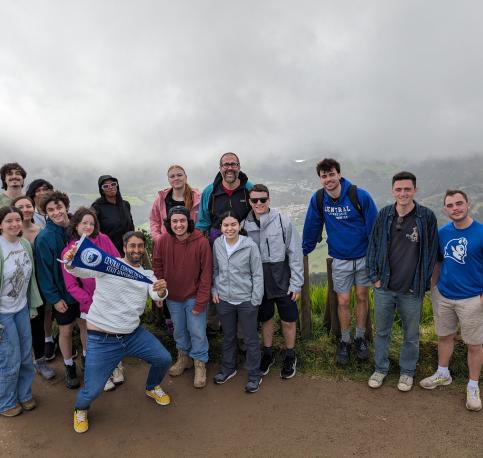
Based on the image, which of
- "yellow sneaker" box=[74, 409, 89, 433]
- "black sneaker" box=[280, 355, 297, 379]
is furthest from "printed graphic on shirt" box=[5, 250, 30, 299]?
"black sneaker" box=[280, 355, 297, 379]

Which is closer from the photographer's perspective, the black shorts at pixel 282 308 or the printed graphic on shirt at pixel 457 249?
the printed graphic on shirt at pixel 457 249

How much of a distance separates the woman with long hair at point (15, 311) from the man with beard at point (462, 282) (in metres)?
4.89

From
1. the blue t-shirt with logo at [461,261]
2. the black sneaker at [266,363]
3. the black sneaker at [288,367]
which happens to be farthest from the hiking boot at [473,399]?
the black sneaker at [266,363]

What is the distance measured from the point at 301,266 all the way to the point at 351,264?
0.76m

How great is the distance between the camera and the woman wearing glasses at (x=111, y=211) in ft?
17.1

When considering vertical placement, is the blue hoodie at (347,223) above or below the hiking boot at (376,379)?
above

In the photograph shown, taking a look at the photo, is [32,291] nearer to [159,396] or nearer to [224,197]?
[159,396]

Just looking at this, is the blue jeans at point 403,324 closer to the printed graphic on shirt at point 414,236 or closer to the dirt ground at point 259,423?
the dirt ground at point 259,423

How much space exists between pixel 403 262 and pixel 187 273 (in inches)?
103

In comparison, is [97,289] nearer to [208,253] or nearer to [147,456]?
[208,253]

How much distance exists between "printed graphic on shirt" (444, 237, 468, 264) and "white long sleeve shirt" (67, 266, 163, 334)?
11.0 feet

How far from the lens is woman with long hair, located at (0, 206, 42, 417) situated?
389 centimetres

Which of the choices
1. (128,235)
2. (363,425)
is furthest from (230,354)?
(128,235)

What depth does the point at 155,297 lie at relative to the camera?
3.86 m
